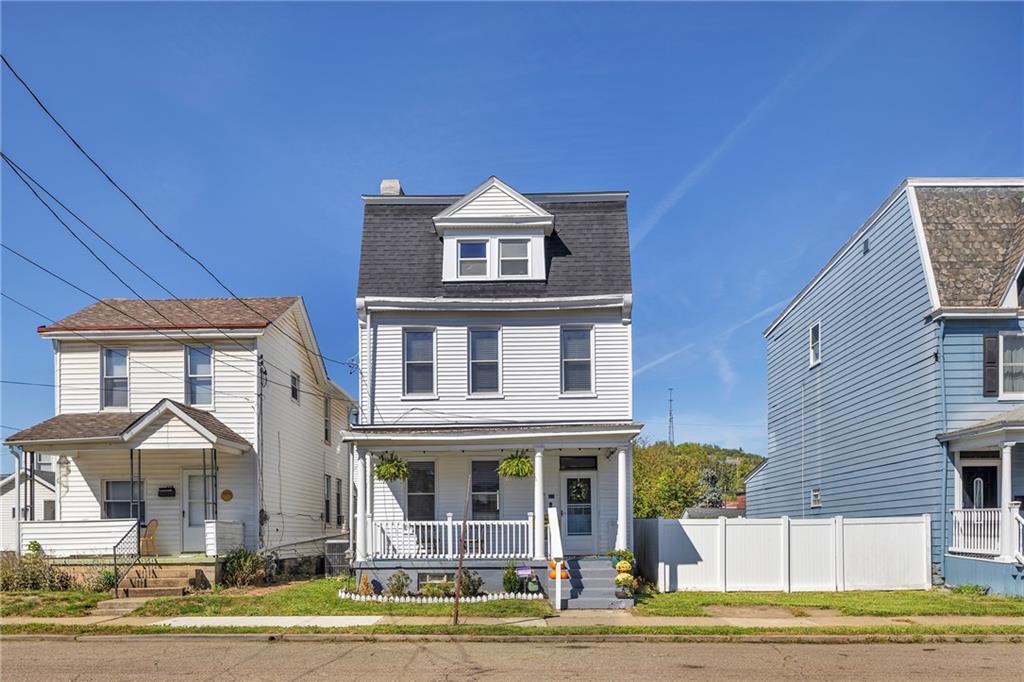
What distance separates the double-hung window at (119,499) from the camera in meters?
22.8

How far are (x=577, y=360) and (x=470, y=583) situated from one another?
5938mm

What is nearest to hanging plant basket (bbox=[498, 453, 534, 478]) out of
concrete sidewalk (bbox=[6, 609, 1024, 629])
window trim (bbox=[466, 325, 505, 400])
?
window trim (bbox=[466, 325, 505, 400])

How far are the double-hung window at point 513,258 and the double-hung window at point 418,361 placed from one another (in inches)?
95.1

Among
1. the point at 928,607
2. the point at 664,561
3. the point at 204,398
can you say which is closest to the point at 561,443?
the point at 664,561

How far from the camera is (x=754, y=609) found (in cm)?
1692

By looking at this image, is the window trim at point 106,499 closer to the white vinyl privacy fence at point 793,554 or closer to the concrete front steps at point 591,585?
the concrete front steps at point 591,585

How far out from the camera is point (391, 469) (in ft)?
65.1

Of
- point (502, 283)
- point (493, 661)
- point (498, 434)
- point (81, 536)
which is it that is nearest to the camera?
point (493, 661)

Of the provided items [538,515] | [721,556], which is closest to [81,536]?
[538,515]

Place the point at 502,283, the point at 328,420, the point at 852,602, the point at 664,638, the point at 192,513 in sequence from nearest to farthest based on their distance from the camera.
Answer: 1. the point at 664,638
2. the point at 852,602
3. the point at 502,283
4. the point at 192,513
5. the point at 328,420

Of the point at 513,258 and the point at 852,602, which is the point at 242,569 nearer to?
the point at 513,258

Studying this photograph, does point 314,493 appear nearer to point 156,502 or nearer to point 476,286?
point 156,502

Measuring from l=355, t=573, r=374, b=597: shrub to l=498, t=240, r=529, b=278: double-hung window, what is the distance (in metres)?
7.87

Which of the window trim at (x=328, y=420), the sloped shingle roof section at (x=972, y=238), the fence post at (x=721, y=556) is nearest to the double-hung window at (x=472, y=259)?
the fence post at (x=721, y=556)
